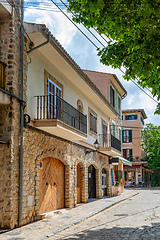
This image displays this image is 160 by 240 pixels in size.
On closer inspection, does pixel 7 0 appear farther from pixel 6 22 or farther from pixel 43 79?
pixel 43 79

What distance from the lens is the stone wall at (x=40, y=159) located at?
1101 cm

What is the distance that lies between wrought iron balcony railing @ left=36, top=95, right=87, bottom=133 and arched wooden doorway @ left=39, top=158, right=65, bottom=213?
1.85m

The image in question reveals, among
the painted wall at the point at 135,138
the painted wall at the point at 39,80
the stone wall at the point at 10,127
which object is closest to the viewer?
the stone wall at the point at 10,127

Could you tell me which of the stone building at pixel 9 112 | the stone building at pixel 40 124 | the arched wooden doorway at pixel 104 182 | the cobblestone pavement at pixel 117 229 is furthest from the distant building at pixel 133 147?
the stone building at pixel 9 112

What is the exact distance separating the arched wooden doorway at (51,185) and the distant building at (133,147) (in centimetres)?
3371

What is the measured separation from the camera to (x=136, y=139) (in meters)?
52.5

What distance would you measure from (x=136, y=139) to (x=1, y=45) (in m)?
43.8

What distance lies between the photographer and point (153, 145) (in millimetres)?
47281

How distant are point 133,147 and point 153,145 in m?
5.30

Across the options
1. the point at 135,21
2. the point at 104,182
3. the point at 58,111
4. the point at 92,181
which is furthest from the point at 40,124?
the point at 104,182

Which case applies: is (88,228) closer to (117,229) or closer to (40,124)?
(117,229)

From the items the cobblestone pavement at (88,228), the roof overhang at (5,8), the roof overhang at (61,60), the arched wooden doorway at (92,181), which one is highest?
the roof overhang at (5,8)

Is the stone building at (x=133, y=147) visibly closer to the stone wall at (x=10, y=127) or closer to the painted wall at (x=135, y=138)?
the painted wall at (x=135, y=138)

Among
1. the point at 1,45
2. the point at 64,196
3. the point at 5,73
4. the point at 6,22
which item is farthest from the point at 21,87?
the point at 64,196
